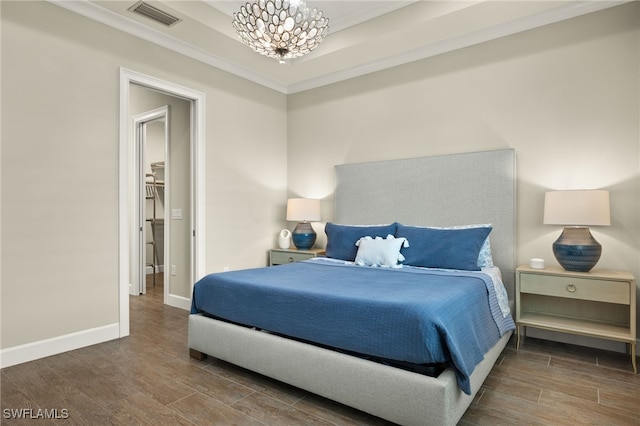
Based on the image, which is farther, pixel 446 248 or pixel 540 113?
pixel 540 113

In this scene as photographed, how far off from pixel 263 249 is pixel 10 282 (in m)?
2.55

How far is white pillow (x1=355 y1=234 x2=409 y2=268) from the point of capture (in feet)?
10.4

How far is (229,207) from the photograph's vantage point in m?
4.25

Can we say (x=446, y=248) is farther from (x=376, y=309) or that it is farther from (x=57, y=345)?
(x=57, y=345)

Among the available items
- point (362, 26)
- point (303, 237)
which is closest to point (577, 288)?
point (303, 237)

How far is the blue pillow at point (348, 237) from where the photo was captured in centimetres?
358

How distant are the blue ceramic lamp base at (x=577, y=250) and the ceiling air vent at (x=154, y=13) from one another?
12.2 feet

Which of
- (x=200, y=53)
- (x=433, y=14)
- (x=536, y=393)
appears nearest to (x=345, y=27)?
(x=433, y=14)

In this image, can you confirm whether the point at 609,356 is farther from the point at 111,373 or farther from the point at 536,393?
the point at 111,373

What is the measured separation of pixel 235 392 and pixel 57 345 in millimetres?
1629

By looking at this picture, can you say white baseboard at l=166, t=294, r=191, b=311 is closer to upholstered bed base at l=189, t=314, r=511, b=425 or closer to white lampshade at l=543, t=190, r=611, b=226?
upholstered bed base at l=189, t=314, r=511, b=425

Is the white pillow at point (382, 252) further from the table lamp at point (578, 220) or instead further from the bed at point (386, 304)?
the table lamp at point (578, 220)

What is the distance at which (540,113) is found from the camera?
3232 millimetres

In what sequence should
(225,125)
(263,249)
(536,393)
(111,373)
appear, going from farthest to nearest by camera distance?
(263,249)
(225,125)
(111,373)
(536,393)
